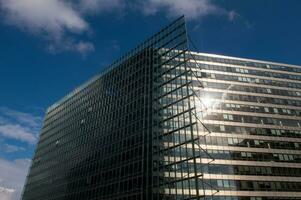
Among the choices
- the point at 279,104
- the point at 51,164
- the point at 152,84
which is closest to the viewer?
the point at 152,84

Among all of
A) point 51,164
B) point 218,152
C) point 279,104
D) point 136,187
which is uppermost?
point 279,104

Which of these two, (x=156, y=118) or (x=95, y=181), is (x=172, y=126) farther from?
(x=95, y=181)

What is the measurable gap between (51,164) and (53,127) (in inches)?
576

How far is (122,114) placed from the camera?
7550cm

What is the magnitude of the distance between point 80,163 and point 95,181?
33.0 ft

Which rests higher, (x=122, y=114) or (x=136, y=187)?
(x=122, y=114)

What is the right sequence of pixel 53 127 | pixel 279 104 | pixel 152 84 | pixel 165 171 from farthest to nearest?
pixel 53 127 → pixel 279 104 → pixel 152 84 → pixel 165 171

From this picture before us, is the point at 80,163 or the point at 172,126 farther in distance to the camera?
the point at 80,163

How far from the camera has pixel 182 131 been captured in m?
62.0

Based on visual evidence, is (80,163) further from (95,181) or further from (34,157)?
(34,157)

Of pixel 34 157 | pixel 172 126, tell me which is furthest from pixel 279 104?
pixel 34 157

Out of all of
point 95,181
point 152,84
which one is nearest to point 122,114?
point 152,84

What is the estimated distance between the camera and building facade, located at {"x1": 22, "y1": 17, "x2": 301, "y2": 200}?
200ft

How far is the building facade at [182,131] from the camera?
61094 mm
